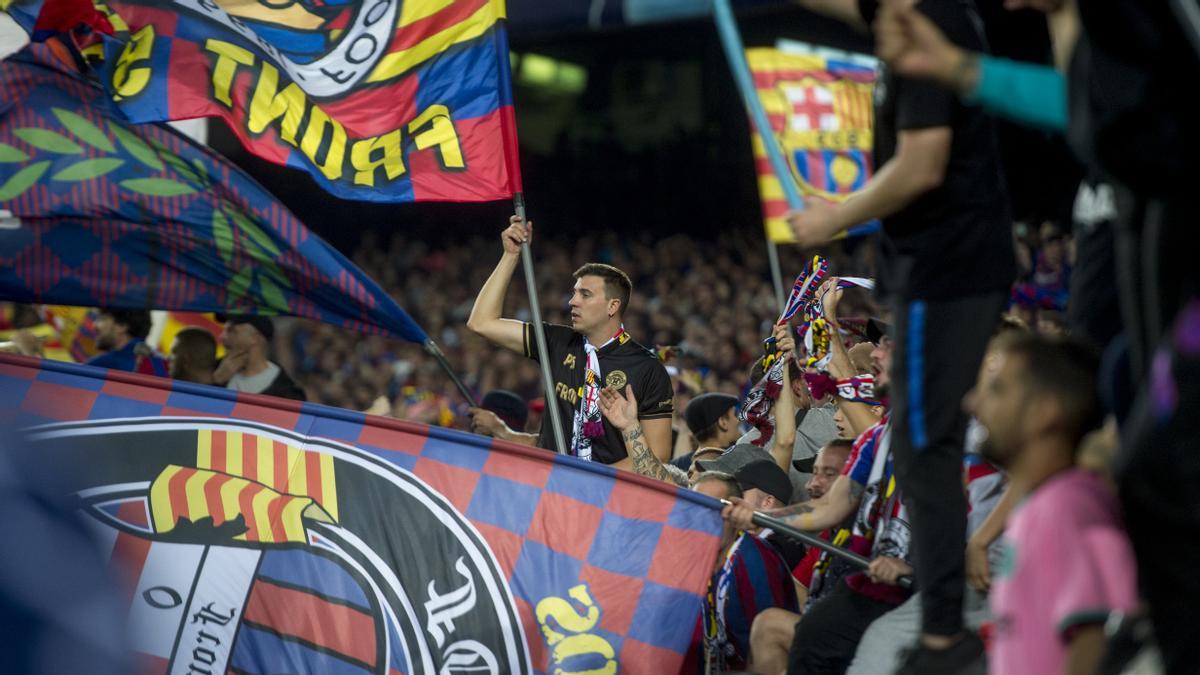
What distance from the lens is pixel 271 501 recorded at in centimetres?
540

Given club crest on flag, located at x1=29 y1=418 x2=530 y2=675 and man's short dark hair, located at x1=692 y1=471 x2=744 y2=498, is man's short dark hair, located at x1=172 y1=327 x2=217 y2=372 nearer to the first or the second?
club crest on flag, located at x1=29 y1=418 x2=530 y2=675

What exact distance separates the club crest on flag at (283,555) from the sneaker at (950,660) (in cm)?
168

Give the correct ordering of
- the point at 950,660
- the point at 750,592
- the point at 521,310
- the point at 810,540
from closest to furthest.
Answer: the point at 950,660 → the point at 810,540 → the point at 750,592 → the point at 521,310

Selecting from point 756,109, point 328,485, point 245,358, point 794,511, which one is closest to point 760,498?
point 794,511

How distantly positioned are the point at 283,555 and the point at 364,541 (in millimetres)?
301

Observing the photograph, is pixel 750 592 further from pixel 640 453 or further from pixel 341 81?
pixel 341 81

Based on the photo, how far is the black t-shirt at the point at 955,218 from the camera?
145 inches

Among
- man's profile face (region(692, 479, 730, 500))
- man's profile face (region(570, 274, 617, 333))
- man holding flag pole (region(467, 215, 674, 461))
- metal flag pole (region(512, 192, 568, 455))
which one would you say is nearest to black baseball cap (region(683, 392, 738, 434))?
man holding flag pole (region(467, 215, 674, 461))

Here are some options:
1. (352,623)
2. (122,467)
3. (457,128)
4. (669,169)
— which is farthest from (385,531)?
(669,169)

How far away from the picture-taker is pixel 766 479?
19.9ft

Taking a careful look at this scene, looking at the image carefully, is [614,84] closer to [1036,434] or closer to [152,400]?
[152,400]

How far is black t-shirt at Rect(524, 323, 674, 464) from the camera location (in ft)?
21.6

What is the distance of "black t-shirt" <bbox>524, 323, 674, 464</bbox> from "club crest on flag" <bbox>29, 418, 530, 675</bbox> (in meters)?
1.40

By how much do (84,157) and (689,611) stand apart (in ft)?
13.2
